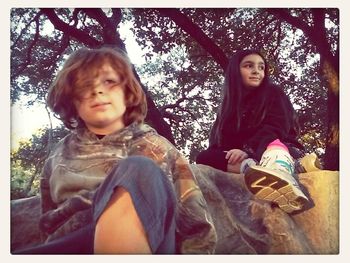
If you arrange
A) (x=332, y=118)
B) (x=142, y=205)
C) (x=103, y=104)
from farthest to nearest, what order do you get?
1. (x=332, y=118)
2. (x=103, y=104)
3. (x=142, y=205)

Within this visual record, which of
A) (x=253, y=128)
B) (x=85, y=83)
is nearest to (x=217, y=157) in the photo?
(x=253, y=128)

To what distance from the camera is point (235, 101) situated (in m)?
2.56

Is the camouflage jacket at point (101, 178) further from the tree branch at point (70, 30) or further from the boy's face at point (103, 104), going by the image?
the tree branch at point (70, 30)

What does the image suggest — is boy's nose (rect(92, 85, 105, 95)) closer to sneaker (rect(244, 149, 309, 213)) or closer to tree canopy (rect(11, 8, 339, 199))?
tree canopy (rect(11, 8, 339, 199))

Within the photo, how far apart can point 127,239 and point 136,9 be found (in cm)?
104

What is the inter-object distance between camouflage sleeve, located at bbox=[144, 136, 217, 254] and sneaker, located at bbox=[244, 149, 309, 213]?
0.24 m

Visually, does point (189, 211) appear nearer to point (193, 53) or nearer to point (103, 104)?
point (103, 104)

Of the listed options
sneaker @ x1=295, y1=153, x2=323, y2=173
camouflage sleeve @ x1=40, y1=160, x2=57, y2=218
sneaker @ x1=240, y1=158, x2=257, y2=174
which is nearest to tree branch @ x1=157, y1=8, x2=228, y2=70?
sneaker @ x1=240, y1=158, x2=257, y2=174

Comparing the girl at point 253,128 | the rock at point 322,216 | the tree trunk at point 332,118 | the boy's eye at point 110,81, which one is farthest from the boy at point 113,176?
the tree trunk at point 332,118

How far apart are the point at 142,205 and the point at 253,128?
692mm

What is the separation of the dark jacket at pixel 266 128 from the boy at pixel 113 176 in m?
0.26

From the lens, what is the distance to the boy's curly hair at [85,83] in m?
2.46

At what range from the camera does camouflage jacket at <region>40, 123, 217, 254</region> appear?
2.32 m

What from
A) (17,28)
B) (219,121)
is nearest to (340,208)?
(219,121)
